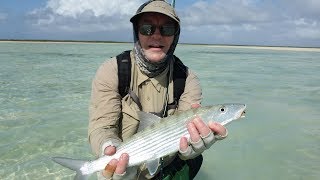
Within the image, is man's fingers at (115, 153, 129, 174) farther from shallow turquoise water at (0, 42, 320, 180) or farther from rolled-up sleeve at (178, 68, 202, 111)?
shallow turquoise water at (0, 42, 320, 180)

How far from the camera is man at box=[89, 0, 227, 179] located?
3337 millimetres

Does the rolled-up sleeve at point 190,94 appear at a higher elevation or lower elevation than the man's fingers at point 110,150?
higher

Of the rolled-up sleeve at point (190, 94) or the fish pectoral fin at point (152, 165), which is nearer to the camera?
the fish pectoral fin at point (152, 165)

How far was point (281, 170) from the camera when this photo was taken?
6.08 meters

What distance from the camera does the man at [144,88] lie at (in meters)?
3.34

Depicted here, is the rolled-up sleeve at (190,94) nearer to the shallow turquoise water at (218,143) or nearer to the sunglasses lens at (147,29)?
the sunglasses lens at (147,29)

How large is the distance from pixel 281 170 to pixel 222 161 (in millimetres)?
957

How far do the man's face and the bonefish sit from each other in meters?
0.69

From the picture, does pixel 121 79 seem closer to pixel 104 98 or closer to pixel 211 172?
pixel 104 98

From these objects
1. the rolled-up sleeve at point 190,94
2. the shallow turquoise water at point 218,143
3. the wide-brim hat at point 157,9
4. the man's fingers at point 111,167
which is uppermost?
the wide-brim hat at point 157,9

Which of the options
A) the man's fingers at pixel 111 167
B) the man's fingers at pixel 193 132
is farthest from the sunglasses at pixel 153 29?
the man's fingers at pixel 111 167

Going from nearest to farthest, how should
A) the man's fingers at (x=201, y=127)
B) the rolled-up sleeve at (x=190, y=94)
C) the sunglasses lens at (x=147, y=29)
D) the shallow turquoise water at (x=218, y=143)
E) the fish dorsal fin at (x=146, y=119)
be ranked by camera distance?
the man's fingers at (x=201, y=127)
the fish dorsal fin at (x=146, y=119)
the sunglasses lens at (x=147, y=29)
the rolled-up sleeve at (x=190, y=94)
the shallow turquoise water at (x=218, y=143)

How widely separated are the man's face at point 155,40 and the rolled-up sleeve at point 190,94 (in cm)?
39

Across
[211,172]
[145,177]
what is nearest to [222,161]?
[211,172]
